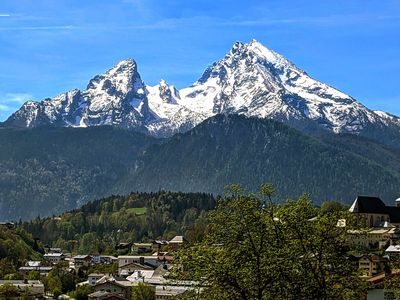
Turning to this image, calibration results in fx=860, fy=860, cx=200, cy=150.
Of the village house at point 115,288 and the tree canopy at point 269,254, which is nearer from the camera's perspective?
the tree canopy at point 269,254

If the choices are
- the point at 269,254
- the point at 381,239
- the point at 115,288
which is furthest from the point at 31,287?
the point at 269,254

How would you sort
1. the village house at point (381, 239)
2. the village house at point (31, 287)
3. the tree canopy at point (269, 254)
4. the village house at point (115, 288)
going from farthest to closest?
1. the village house at point (381, 239)
2. the village house at point (115, 288)
3. the village house at point (31, 287)
4. the tree canopy at point (269, 254)

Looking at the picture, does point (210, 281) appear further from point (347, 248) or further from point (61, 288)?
point (61, 288)

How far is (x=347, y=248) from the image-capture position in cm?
4144

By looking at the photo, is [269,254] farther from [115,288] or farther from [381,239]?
[381,239]

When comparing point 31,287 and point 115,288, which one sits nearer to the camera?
point 31,287

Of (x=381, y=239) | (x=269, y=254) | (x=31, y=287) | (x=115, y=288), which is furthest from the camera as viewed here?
(x=381, y=239)

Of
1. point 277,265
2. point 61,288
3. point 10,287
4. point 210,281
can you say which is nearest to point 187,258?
point 210,281

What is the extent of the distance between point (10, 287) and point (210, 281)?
12086 centimetres

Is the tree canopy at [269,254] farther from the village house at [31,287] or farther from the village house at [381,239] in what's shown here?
the village house at [381,239]

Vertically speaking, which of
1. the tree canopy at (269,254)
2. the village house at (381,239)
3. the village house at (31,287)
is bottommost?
the village house at (31,287)

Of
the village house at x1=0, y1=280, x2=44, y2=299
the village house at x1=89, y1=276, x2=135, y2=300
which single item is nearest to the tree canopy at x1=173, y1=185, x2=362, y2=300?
the village house at x1=0, y1=280, x2=44, y2=299

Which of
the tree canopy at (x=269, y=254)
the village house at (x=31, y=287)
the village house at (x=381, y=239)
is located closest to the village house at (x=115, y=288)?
the village house at (x=31, y=287)

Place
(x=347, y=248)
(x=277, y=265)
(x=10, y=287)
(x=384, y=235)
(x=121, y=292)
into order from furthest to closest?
(x=384, y=235), (x=121, y=292), (x=10, y=287), (x=347, y=248), (x=277, y=265)
